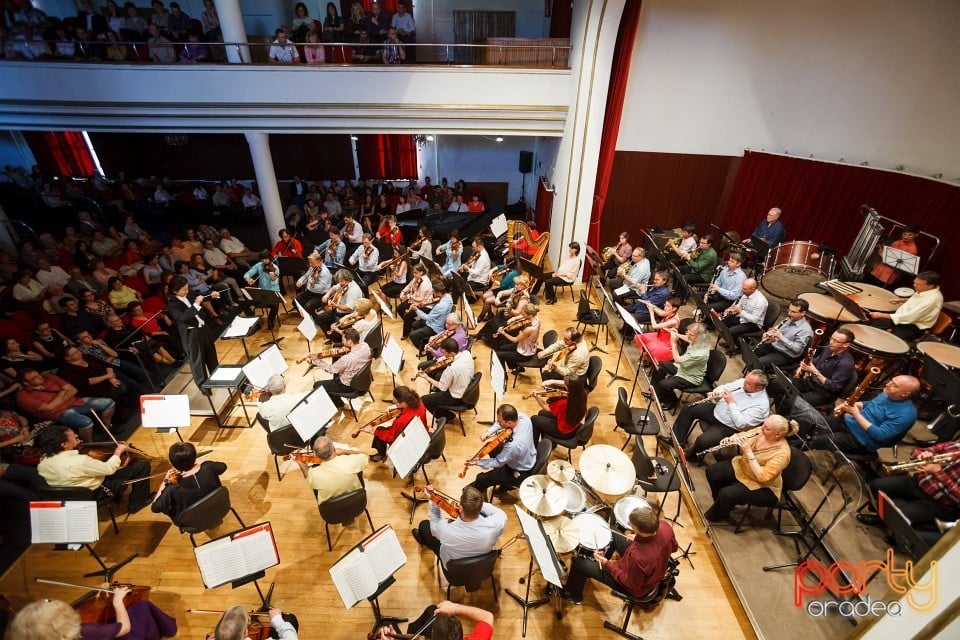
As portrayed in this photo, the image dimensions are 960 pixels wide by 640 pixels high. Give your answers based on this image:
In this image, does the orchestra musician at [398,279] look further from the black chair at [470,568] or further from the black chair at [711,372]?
the black chair at [470,568]

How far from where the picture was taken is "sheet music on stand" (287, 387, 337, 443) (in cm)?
440

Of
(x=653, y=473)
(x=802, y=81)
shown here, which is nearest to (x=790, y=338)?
(x=653, y=473)

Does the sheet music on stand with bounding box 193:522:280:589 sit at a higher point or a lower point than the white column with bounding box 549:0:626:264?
lower

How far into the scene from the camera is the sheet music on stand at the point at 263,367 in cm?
509

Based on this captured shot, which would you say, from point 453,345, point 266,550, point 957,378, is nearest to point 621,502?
point 453,345

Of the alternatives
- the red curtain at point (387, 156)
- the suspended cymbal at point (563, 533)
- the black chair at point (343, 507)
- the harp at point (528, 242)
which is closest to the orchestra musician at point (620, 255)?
the harp at point (528, 242)

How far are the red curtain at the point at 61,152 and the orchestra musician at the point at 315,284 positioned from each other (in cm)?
1248

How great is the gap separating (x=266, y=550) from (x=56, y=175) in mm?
17786

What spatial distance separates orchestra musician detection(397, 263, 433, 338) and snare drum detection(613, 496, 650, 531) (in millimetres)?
4449

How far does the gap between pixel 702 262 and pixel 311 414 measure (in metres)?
Answer: 7.16

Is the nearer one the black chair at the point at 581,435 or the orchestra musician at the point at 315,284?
the black chair at the point at 581,435

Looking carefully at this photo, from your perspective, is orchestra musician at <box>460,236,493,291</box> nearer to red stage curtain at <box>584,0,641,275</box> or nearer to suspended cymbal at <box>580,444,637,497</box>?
red stage curtain at <box>584,0,641,275</box>

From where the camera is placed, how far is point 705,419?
5109 mm

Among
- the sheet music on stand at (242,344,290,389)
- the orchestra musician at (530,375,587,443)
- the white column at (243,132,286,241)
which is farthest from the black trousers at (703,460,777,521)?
the white column at (243,132,286,241)
